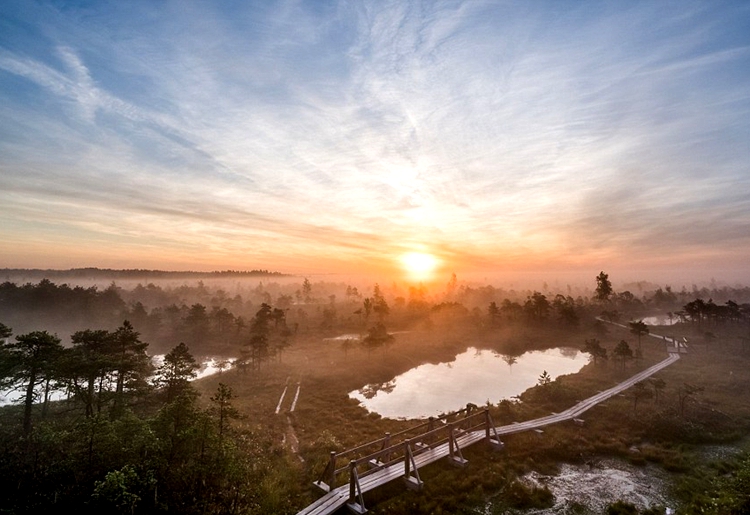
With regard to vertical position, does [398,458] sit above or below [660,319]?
below

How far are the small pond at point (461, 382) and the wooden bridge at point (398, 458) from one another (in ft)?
39.9

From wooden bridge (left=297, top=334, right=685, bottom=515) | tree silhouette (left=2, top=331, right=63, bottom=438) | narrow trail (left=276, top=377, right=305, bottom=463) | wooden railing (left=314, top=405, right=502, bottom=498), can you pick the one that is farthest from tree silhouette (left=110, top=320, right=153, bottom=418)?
wooden bridge (left=297, top=334, right=685, bottom=515)

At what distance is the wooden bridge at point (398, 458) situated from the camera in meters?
17.4

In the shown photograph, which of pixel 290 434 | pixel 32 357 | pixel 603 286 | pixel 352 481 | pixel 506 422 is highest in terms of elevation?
pixel 603 286

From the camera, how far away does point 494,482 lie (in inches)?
803

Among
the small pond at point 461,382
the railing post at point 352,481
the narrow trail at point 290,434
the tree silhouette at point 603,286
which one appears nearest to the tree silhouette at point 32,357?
the narrow trail at point 290,434

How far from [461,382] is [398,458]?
35.2 metres

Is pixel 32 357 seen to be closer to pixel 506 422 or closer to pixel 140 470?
pixel 140 470

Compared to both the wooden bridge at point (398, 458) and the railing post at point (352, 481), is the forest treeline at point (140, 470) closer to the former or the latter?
the wooden bridge at point (398, 458)

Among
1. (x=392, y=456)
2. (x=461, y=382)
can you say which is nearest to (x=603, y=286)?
(x=461, y=382)

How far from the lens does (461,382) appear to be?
5334 cm

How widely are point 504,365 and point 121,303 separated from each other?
113 meters

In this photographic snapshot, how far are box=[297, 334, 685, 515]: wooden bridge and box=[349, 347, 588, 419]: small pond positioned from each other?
39.9 ft

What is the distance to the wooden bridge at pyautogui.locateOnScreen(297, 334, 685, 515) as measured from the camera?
685 inches
